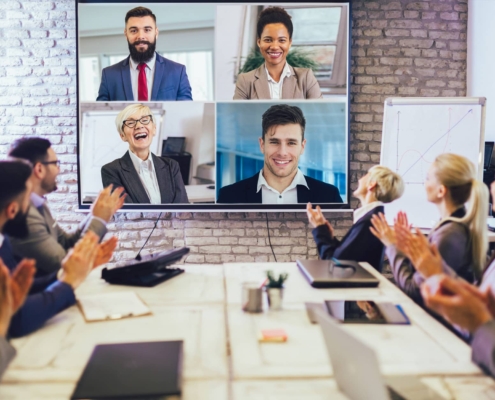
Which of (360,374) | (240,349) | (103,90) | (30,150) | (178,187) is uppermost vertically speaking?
(103,90)

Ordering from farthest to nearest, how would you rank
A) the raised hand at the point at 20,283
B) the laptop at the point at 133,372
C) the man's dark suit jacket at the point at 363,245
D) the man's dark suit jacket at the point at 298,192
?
1. the man's dark suit jacket at the point at 298,192
2. the man's dark suit jacket at the point at 363,245
3. the raised hand at the point at 20,283
4. the laptop at the point at 133,372

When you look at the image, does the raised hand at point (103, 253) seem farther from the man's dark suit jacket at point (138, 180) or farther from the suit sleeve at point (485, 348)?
the man's dark suit jacket at point (138, 180)

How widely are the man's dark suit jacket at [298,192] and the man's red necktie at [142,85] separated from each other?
98cm

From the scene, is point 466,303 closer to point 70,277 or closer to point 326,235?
point 70,277

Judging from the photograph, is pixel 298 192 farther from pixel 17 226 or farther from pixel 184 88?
pixel 17 226

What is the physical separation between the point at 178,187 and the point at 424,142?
194cm

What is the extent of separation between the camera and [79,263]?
1.90 meters

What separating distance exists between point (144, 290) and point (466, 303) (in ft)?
4.21

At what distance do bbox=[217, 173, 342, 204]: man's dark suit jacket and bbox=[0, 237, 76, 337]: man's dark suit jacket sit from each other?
2.42 meters

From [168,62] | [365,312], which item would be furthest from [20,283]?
[168,62]

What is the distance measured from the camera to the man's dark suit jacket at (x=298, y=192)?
4.21 metres

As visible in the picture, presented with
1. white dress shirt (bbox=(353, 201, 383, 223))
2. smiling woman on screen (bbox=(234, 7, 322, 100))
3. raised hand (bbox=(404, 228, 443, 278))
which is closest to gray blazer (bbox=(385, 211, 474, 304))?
raised hand (bbox=(404, 228, 443, 278))

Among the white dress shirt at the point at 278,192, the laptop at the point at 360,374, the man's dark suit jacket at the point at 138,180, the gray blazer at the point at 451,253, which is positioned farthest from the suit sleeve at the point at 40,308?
the white dress shirt at the point at 278,192

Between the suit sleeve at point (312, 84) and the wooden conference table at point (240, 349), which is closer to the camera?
the wooden conference table at point (240, 349)
